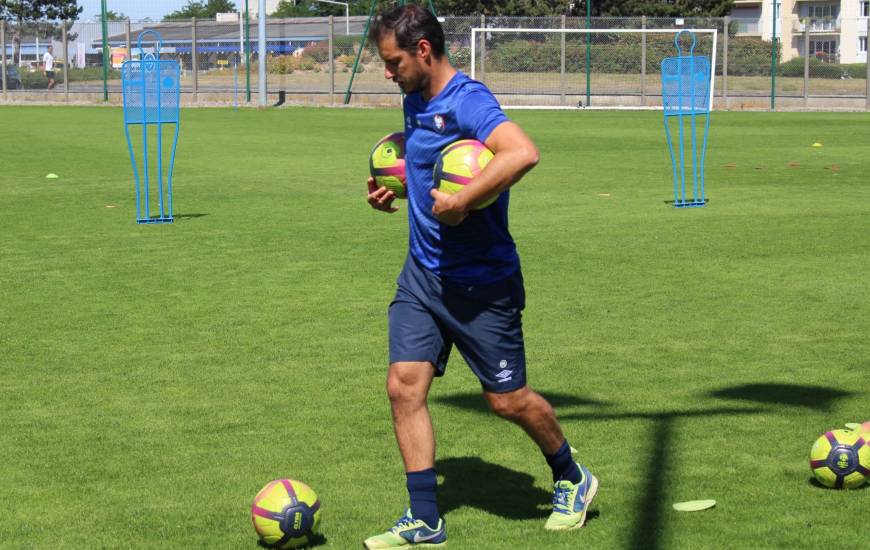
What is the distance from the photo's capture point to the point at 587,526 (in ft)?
17.2

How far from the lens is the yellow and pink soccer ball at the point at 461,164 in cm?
471

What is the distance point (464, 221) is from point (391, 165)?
68 cm

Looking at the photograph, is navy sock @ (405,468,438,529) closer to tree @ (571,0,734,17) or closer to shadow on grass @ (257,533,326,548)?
shadow on grass @ (257,533,326,548)

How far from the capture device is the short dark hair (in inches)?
189

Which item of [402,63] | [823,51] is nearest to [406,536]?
[402,63]

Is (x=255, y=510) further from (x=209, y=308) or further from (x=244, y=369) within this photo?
(x=209, y=308)

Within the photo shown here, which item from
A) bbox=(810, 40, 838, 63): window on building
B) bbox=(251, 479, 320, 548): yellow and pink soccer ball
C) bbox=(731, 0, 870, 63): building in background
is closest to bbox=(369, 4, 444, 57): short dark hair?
bbox=(251, 479, 320, 548): yellow and pink soccer ball

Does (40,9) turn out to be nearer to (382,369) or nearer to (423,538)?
(382,369)

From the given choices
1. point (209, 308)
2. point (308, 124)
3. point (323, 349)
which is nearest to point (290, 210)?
point (209, 308)

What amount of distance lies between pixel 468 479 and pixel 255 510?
1216 millimetres

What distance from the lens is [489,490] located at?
570 cm

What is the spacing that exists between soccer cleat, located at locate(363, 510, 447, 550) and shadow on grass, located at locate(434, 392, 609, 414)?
2.07 meters

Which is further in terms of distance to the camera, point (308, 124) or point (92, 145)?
point (308, 124)

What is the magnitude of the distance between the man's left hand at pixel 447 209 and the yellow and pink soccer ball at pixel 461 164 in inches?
2.2
